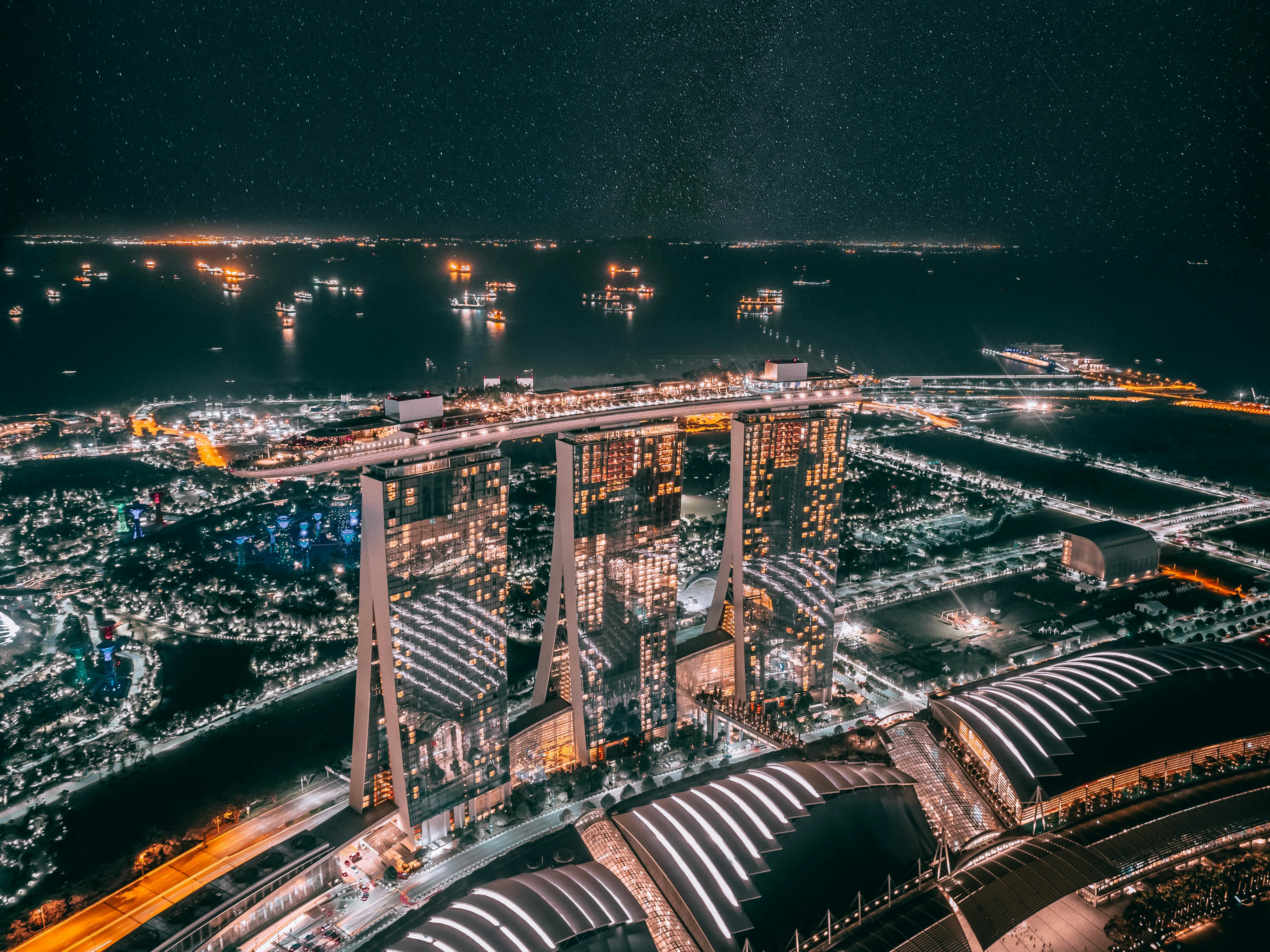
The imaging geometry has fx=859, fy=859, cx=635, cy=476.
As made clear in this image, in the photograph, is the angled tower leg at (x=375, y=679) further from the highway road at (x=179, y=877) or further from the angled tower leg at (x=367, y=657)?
the highway road at (x=179, y=877)

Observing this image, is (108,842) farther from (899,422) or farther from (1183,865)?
(899,422)

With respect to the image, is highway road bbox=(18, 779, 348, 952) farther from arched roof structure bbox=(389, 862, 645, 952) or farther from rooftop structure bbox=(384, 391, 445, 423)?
rooftop structure bbox=(384, 391, 445, 423)

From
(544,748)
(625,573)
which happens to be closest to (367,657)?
(544,748)

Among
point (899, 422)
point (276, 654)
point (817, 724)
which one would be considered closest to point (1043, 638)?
point (817, 724)

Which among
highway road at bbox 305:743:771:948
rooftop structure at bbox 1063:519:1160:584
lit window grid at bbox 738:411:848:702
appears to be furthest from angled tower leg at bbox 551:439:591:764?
rooftop structure at bbox 1063:519:1160:584

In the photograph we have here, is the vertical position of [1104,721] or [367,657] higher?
[367,657]

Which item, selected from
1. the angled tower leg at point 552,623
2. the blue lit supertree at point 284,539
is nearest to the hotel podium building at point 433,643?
the angled tower leg at point 552,623

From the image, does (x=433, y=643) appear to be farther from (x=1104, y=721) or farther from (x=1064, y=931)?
(x=1104, y=721)
